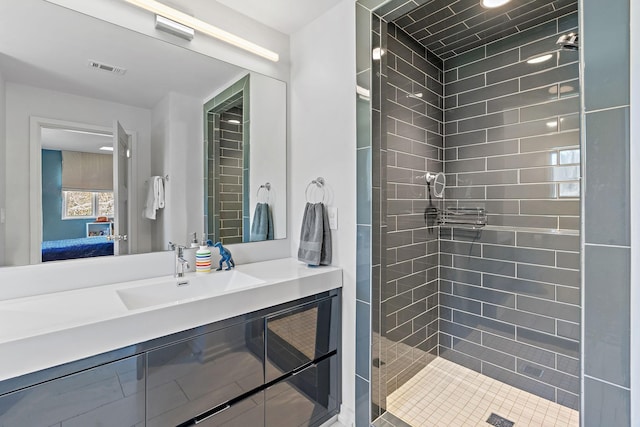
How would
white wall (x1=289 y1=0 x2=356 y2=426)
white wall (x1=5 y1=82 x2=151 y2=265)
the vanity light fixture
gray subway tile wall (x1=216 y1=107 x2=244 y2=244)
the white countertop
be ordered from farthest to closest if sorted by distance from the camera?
1. gray subway tile wall (x1=216 y1=107 x2=244 y2=244)
2. white wall (x1=289 y1=0 x2=356 y2=426)
3. the vanity light fixture
4. white wall (x1=5 y1=82 x2=151 y2=265)
5. the white countertop

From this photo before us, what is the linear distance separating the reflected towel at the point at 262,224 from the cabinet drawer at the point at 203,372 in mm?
728

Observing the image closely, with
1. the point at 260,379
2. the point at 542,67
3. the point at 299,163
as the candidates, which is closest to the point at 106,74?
the point at 299,163

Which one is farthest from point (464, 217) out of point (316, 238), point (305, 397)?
point (305, 397)

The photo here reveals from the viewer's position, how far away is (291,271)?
1731mm

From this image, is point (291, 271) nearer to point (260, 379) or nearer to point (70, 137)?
point (260, 379)

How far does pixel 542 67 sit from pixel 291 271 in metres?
2.03

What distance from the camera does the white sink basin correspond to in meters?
1.38

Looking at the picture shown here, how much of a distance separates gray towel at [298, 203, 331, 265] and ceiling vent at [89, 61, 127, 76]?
47.2 inches

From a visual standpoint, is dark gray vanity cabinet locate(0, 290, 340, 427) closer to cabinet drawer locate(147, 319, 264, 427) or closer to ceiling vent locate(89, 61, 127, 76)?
cabinet drawer locate(147, 319, 264, 427)

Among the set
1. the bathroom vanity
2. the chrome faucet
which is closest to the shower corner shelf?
the bathroom vanity

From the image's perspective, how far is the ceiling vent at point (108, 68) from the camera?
1447mm

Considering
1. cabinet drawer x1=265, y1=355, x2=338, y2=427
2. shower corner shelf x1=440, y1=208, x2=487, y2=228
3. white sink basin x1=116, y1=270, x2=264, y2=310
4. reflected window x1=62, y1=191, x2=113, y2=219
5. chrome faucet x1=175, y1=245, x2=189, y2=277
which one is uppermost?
reflected window x1=62, y1=191, x2=113, y2=219

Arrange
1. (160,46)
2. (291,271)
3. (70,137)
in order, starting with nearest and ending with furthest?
1. (70,137)
2. (160,46)
3. (291,271)

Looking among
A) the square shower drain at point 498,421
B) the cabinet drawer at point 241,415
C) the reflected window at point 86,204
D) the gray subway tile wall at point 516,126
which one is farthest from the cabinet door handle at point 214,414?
the gray subway tile wall at point 516,126
